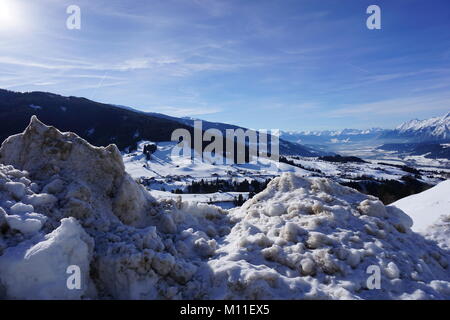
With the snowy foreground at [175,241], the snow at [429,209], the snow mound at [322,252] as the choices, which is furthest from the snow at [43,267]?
the snow at [429,209]

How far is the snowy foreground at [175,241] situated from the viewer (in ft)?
17.9

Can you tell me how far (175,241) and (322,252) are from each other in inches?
122

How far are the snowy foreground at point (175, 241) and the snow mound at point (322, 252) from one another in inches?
1.0

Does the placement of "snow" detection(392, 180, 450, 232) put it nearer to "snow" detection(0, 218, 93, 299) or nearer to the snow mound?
the snow mound

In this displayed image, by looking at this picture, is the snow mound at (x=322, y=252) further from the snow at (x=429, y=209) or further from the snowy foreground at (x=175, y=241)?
the snow at (x=429, y=209)

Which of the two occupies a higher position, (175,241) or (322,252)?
(175,241)

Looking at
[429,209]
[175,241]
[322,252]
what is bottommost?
[322,252]

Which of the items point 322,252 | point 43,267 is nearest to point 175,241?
point 43,267

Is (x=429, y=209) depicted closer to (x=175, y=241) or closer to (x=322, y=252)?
(x=322, y=252)

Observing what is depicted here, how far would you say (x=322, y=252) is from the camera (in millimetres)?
6637
